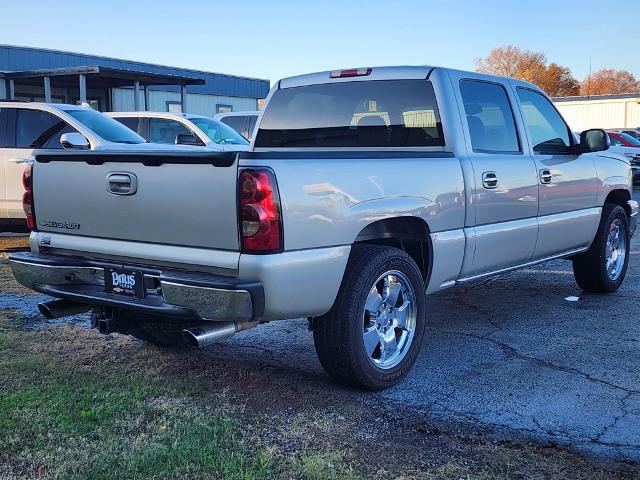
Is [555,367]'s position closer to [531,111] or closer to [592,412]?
[592,412]

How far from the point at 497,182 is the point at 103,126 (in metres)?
6.03

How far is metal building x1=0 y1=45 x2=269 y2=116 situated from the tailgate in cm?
1778

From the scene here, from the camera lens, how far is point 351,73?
570 cm

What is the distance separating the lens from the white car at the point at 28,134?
30.7 ft

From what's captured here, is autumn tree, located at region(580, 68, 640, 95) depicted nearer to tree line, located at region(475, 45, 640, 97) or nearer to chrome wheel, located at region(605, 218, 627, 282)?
tree line, located at region(475, 45, 640, 97)

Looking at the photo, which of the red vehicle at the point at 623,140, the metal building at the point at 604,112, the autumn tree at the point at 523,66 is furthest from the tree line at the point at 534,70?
the red vehicle at the point at 623,140

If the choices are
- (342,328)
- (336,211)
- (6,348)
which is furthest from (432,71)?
(6,348)

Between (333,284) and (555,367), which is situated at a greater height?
(333,284)

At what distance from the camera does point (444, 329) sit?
19.3ft

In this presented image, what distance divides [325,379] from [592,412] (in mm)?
1588

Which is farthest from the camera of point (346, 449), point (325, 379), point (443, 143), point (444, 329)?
point (444, 329)

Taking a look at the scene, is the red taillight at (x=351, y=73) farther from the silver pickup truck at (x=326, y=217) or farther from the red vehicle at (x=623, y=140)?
the red vehicle at (x=623, y=140)

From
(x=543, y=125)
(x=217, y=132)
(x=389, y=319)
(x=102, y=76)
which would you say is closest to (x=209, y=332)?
(x=389, y=319)

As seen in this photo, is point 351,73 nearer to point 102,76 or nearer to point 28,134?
point 28,134
